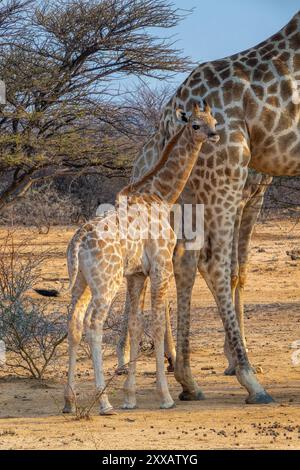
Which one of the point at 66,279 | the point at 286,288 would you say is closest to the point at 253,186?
the point at 286,288

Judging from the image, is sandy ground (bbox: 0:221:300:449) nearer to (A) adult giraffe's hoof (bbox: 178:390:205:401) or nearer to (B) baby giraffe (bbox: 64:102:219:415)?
(A) adult giraffe's hoof (bbox: 178:390:205:401)

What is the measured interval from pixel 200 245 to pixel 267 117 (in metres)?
1.09

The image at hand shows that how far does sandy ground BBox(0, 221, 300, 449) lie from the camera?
6824 millimetres

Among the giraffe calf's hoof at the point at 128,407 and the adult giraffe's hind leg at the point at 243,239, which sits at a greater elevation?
the adult giraffe's hind leg at the point at 243,239

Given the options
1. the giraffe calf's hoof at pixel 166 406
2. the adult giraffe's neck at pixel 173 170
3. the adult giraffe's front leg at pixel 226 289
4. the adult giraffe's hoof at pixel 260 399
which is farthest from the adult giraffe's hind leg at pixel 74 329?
the adult giraffe's hoof at pixel 260 399

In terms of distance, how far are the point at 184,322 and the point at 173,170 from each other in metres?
1.16

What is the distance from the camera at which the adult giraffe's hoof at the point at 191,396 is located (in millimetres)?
8383

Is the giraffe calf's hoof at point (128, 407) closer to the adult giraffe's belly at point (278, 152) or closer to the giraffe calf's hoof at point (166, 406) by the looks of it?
the giraffe calf's hoof at point (166, 406)

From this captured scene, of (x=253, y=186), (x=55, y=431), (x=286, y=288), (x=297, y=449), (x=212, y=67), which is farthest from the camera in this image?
(x=286, y=288)

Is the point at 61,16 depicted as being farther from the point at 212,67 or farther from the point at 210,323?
the point at 212,67

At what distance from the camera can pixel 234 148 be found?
27.6ft

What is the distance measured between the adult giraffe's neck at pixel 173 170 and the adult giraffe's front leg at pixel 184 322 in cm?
57

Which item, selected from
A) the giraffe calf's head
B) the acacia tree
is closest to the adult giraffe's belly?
the giraffe calf's head

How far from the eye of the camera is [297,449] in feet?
21.4
